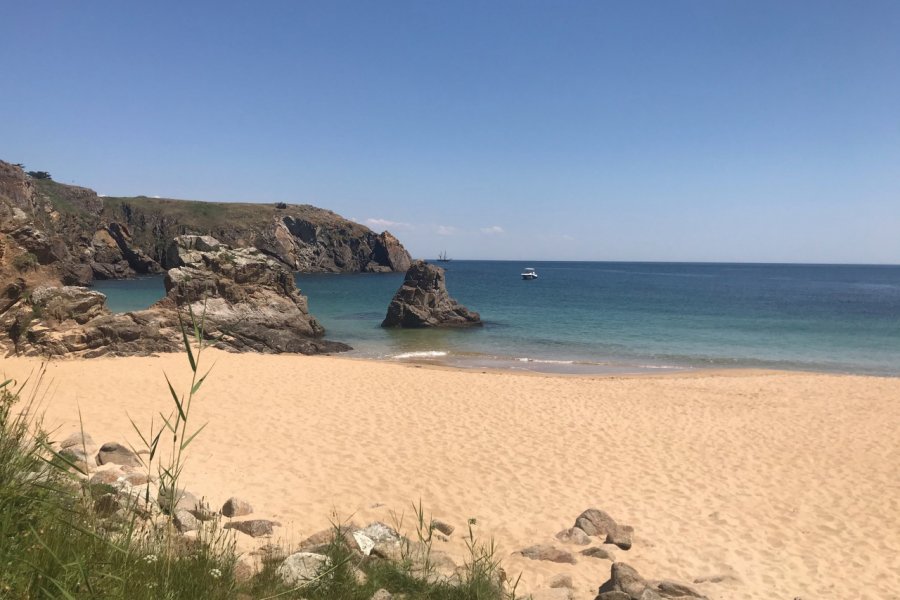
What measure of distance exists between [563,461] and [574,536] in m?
3.26

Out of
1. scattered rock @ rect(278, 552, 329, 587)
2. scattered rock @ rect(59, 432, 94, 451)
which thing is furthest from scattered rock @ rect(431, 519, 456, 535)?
scattered rock @ rect(59, 432, 94, 451)

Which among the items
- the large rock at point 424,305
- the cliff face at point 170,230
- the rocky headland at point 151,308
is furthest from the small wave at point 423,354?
Answer: the cliff face at point 170,230

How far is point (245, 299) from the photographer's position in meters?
27.8

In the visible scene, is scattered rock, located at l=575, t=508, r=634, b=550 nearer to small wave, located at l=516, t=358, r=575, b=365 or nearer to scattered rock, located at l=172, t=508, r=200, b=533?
scattered rock, located at l=172, t=508, r=200, b=533

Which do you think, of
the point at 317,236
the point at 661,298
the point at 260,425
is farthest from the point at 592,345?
the point at 317,236

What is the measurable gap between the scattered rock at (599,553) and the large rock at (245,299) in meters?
19.0

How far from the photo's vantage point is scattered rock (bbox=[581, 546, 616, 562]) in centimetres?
645

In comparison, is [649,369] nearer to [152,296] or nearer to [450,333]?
[450,333]

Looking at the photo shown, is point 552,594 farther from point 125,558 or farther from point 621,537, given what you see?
point 125,558

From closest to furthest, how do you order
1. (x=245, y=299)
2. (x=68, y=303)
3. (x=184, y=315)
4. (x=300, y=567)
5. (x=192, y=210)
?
(x=300, y=567) < (x=68, y=303) < (x=184, y=315) < (x=245, y=299) < (x=192, y=210)

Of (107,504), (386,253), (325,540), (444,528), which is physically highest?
(386,253)

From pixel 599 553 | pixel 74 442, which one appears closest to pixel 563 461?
pixel 599 553

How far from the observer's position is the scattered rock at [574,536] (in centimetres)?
685

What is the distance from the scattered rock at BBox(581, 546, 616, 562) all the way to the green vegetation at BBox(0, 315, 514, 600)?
1.56m
